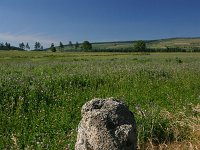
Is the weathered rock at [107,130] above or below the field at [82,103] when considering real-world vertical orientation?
above

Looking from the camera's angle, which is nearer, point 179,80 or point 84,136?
point 84,136

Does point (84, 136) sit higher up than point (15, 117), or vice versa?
point (84, 136)

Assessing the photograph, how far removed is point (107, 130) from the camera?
4.65 meters

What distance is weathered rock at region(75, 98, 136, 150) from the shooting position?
4.57m

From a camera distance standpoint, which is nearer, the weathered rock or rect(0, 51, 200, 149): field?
the weathered rock

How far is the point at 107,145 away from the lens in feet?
14.9

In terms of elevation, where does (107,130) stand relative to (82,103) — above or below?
above

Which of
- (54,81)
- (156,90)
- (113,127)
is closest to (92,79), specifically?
(54,81)

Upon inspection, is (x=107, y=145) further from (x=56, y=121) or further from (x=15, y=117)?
(x=15, y=117)

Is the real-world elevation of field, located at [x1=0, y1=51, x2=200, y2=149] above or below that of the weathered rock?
below

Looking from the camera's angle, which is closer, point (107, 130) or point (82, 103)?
point (107, 130)

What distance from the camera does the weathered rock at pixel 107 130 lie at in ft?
15.0

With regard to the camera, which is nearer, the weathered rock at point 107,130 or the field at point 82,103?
the weathered rock at point 107,130

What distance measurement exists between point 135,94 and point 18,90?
4315 millimetres
